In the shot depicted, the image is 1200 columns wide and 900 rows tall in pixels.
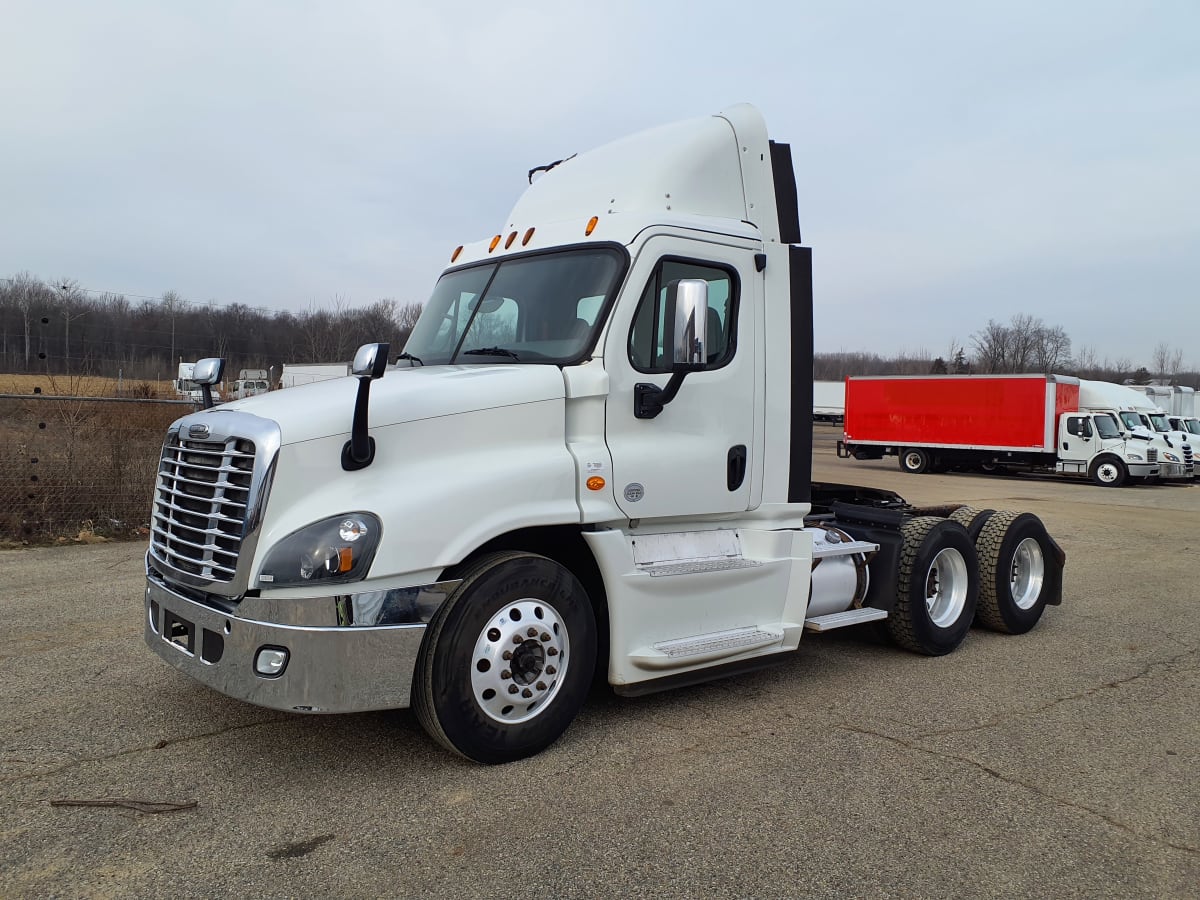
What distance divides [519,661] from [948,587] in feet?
12.9

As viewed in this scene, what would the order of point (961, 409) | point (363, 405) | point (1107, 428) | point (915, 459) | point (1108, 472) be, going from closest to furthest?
point (363, 405), point (1108, 472), point (1107, 428), point (961, 409), point (915, 459)

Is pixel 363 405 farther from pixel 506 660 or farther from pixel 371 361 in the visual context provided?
pixel 506 660

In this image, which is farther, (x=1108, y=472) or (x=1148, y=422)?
(x=1148, y=422)

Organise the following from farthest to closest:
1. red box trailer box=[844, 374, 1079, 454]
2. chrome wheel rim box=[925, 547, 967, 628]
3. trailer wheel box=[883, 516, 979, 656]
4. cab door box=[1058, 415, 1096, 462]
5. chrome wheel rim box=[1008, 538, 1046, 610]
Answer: red box trailer box=[844, 374, 1079, 454] < cab door box=[1058, 415, 1096, 462] < chrome wheel rim box=[1008, 538, 1046, 610] < chrome wheel rim box=[925, 547, 967, 628] < trailer wheel box=[883, 516, 979, 656]

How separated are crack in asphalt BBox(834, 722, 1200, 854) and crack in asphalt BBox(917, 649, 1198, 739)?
187mm

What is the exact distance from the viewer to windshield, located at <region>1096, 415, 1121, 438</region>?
2662cm

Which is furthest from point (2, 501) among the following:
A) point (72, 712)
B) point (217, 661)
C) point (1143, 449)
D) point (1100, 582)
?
point (1143, 449)

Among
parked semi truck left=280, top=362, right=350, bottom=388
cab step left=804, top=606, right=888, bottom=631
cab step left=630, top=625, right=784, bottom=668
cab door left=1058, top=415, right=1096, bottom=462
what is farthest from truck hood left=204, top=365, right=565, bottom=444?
cab door left=1058, top=415, right=1096, bottom=462

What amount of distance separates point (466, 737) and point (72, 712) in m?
2.33

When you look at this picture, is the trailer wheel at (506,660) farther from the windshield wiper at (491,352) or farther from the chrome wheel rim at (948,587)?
the chrome wheel rim at (948,587)

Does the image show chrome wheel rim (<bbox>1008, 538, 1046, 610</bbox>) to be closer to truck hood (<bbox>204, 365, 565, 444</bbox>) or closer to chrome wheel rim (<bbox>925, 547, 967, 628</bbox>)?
chrome wheel rim (<bbox>925, 547, 967, 628</bbox>)

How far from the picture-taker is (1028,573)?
7379 mm

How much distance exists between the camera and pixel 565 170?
594cm

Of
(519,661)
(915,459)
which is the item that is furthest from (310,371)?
(915,459)
